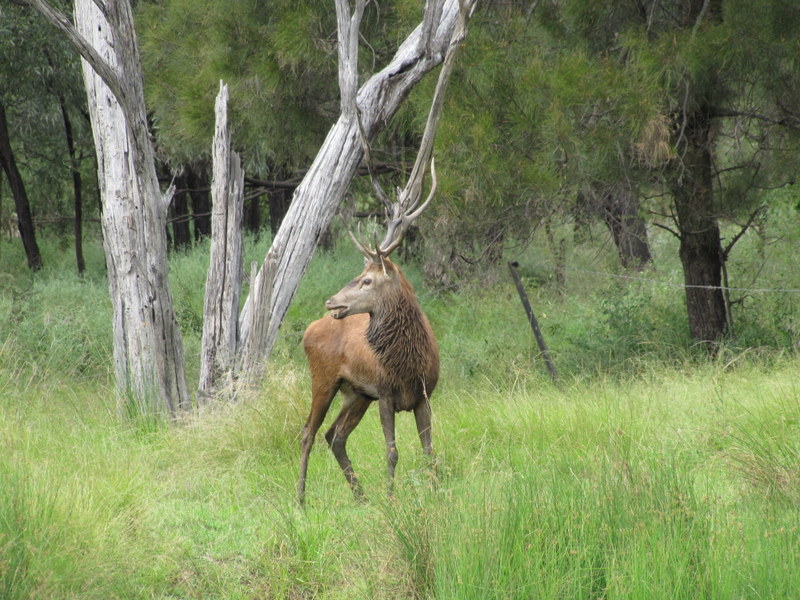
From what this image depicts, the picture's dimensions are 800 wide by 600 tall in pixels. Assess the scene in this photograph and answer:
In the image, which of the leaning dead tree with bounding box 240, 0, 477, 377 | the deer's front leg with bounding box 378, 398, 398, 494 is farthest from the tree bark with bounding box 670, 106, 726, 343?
the deer's front leg with bounding box 378, 398, 398, 494

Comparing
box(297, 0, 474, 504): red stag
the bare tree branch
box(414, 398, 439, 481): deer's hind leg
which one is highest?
the bare tree branch

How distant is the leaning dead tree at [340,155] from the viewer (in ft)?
24.1

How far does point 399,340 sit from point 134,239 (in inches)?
125

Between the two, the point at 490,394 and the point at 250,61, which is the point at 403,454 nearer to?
the point at 490,394

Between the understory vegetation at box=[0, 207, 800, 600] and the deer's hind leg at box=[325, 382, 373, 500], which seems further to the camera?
the deer's hind leg at box=[325, 382, 373, 500]

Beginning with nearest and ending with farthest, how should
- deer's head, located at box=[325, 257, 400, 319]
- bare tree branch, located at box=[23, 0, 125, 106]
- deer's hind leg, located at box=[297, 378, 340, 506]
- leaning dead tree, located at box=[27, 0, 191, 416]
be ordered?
deer's head, located at box=[325, 257, 400, 319], deer's hind leg, located at box=[297, 378, 340, 506], bare tree branch, located at box=[23, 0, 125, 106], leaning dead tree, located at box=[27, 0, 191, 416]

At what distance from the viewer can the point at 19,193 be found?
1515cm

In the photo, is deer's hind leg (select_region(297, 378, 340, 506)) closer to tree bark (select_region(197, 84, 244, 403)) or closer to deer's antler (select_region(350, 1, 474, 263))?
deer's antler (select_region(350, 1, 474, 263))

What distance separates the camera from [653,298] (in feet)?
32.5

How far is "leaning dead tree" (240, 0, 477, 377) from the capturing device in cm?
736

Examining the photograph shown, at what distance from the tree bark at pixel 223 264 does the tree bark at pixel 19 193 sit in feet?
28.1

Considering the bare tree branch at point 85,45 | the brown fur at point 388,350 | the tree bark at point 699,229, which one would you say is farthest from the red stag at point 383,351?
the tree bark at point 699,229

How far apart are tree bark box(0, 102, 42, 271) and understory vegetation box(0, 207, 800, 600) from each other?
19.4ft

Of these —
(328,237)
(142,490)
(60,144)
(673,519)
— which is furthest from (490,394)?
(60,144)
